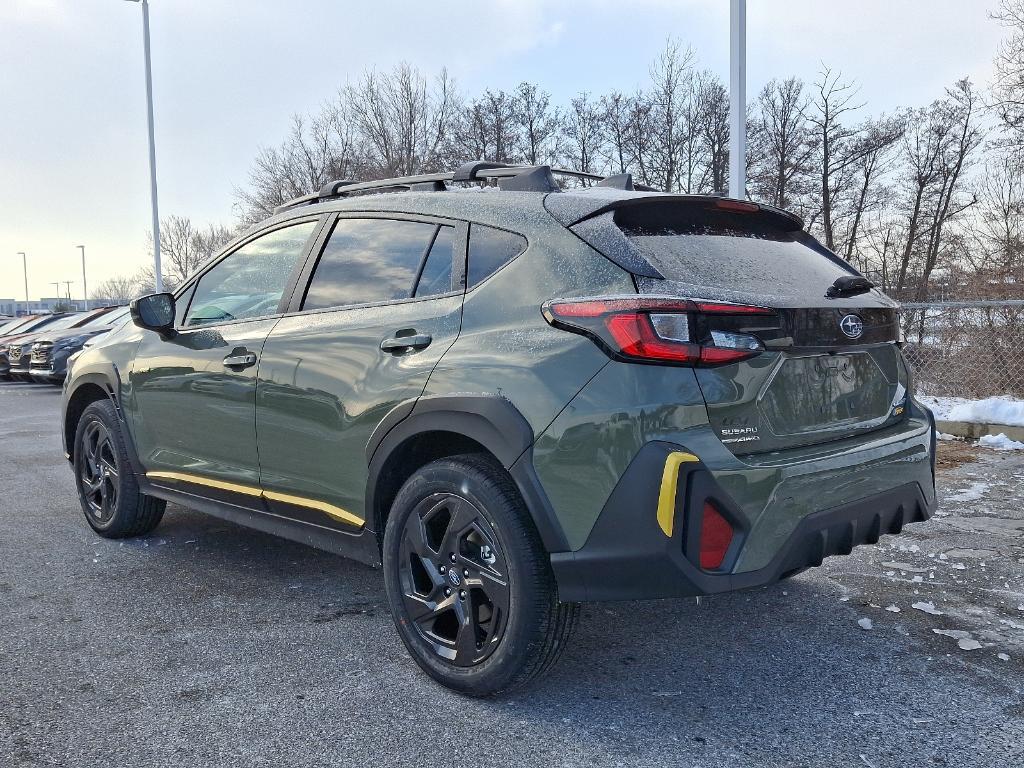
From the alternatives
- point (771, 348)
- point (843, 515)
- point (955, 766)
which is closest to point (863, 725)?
point (955, 766)

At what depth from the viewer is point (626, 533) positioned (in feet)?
7.91

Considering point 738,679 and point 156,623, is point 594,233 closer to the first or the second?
point 738,679

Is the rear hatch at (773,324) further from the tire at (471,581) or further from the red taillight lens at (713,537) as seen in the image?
the tire at (471,581)

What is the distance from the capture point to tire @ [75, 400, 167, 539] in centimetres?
467

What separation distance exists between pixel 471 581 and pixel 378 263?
1274 mm

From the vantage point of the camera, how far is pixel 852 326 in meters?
2.83

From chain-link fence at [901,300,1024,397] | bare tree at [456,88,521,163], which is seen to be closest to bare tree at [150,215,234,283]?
bare tree at [456,88,521,163]

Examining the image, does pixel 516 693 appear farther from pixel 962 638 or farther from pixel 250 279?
pixel 250 279

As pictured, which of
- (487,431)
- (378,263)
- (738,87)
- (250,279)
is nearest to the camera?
(487,431)

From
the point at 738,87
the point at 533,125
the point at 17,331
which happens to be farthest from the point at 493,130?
the point at 738,87

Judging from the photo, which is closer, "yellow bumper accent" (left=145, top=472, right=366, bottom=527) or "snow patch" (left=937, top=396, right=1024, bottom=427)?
"yellow bumper accent" (left=145, top=472, right=366, bottom=527)

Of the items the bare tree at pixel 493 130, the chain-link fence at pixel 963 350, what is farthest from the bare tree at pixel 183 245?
the chain-link fence at pixel 963 350

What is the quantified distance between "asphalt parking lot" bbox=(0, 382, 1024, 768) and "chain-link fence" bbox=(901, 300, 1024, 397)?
4400 mm

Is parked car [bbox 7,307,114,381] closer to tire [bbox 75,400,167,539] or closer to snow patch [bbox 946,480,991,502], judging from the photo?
tire [bbox 75,400,167,539]
